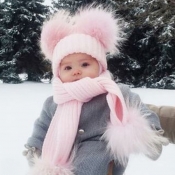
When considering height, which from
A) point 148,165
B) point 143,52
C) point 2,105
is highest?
point 148,165

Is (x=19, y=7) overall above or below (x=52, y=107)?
below

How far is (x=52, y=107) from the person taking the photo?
4.69 feet

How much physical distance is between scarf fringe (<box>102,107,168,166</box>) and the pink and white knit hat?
291 millimetres

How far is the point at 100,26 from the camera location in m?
1.42

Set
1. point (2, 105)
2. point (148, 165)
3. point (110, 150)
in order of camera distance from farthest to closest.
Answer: point (2, 105) < point (148, 165) < point (110, 150)

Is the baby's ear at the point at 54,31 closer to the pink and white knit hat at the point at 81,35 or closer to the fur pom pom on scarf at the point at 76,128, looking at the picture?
the pink and white knit hat at the point at 81,35

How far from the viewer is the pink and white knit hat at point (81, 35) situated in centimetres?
137

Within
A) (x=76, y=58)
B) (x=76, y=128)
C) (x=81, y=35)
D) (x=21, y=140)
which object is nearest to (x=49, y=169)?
(x=76, y=128)

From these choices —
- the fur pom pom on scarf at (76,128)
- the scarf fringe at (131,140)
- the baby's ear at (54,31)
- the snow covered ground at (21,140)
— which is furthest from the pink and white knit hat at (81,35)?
the snow covered ground at (21,140)

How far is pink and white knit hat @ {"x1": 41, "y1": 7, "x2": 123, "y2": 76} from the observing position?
1.37 metres

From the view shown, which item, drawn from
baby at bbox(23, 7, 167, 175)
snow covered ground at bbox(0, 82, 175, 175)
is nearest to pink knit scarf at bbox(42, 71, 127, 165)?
baby at bbox(23, 7, 167, 175)

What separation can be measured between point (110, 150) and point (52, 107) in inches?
13.0

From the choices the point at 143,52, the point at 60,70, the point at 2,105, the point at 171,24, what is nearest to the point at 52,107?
the point at 60,70

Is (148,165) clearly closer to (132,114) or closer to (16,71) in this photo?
(132,114)
